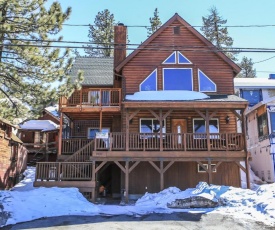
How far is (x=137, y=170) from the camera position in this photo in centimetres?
1659

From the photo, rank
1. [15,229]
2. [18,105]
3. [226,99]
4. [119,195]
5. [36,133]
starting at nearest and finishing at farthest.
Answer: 1. [15,229]
2. [18,105]
3. [226,99]
4. [119,195]
5. [36,133]

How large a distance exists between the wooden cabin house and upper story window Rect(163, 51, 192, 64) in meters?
0.06

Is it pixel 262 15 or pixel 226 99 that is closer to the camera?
pixel 262 15

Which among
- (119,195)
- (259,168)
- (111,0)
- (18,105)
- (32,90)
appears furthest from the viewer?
(259,168)

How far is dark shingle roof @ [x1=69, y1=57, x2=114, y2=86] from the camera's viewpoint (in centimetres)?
1988

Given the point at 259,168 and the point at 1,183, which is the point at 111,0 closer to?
the point at 1,183

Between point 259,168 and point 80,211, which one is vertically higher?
point 259,168

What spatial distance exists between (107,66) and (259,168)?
13.9 m

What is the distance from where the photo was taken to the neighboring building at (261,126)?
794 inches

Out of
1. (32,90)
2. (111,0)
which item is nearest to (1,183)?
(32,90)

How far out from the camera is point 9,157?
55.9 ft

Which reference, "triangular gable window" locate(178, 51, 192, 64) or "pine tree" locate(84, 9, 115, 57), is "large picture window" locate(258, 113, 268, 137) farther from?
"pine tree" locate(84, 9, 115, 57)

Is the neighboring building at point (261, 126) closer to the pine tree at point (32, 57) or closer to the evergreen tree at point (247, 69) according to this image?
the pine tree at point (32, 57)

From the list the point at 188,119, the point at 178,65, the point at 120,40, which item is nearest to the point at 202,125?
the point at 188,119
